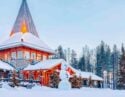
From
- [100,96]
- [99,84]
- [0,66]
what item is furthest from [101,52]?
[100,96]

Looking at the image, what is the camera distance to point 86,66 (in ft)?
255

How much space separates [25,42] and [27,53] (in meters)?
1.52

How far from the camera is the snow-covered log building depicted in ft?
124

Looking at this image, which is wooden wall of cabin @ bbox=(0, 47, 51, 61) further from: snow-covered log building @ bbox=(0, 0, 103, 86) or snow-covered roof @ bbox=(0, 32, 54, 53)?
snow-covered roof @ bbox=(0, 32, 54, 53)

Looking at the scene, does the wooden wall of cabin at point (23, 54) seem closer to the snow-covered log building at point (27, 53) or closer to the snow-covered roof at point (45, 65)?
the snow-covered log building at point (27, 53)

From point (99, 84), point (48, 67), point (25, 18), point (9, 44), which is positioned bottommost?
point (99, 84)

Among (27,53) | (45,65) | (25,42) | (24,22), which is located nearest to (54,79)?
(45,65)

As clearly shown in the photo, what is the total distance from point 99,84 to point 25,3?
1916 centimetres

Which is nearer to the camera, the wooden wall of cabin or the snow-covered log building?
the snow-covered log building

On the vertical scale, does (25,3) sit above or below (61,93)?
above

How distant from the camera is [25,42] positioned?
4084cm

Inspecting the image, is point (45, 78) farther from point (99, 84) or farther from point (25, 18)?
point (99, 84)

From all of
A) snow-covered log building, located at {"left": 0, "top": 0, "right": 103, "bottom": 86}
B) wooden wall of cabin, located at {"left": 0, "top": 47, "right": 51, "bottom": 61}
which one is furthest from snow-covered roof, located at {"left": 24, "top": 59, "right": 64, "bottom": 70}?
wooden wall of cabin, located at {"left": 0, "top": 47, "right": 51, "bottom": 61}

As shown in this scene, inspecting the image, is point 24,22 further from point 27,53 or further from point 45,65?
point 45,65
